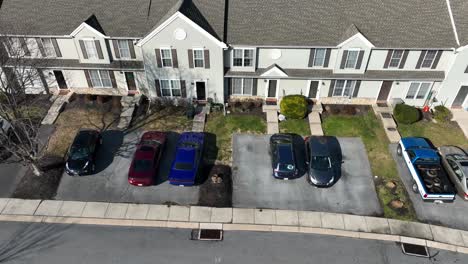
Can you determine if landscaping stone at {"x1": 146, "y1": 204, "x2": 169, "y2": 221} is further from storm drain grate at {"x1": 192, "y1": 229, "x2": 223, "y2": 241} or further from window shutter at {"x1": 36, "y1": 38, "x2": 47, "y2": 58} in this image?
window shutter at {"x1": 36, "y1": 38, "x2": 47, "y2": 58}

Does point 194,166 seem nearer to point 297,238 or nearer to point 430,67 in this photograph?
point 297,238

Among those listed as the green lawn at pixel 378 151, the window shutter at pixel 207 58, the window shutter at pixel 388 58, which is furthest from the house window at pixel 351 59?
the window shutter at pixel 207 58

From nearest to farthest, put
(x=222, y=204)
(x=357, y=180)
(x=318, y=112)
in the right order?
(x=222, y=204)
(x=357, y=180)
(x=318, y=112)

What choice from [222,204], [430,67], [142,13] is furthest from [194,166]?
[430,67]

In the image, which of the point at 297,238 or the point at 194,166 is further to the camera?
the point at 194,166

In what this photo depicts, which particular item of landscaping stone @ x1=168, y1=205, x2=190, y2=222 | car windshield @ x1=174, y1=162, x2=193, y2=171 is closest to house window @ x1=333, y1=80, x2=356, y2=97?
car windshield @ x1=174, y1=162, x2=193, y2=171

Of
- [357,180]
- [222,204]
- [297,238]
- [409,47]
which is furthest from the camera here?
[409,47]

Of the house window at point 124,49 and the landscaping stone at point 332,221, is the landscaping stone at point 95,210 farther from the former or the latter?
the landscaping stone at point 332,221
